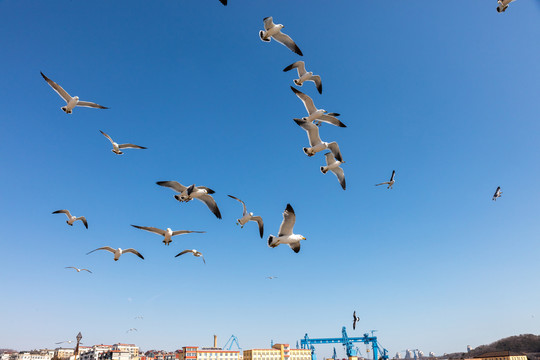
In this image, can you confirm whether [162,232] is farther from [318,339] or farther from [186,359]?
[318,339]

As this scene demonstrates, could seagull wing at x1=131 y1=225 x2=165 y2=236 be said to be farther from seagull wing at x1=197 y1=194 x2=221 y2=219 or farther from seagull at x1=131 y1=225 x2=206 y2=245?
seagull wing at x1=197 y1=194 x2=221 y2=219

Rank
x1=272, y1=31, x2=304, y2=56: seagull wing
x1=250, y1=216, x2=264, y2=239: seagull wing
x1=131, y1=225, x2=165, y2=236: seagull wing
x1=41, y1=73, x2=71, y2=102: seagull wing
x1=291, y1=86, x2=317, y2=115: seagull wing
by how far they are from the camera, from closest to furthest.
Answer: x1=131, y1=225, x2=165, y2=236: seagull wing < x1=272, y1=31, x2=304, y2=56: seagull wing < x1=291, y1=86, x2=317, y2=115: seagull wing < x1=41, y1=73, x2=71, y2=102: seagull wing < x1=250, y1=216, x2=264, y2=239: seagull wing

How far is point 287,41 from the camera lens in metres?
18.6

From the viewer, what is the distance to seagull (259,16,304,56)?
17.2 meters

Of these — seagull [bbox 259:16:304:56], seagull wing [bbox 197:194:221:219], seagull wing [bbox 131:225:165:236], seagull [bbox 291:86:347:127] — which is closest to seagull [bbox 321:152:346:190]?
seagull [bbox 291:86:347:127]

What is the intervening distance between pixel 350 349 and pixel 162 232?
13922 centimetres

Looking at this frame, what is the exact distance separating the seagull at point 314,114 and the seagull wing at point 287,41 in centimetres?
204

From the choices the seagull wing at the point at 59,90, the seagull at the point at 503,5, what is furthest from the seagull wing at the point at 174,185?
the seagull at the point at 503,5

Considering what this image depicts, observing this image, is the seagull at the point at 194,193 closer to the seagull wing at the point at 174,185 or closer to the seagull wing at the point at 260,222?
the seagull wing at the point at 174,185

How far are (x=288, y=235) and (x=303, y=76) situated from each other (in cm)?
1078

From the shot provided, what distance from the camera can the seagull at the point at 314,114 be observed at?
60.5 ft

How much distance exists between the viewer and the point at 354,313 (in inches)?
948

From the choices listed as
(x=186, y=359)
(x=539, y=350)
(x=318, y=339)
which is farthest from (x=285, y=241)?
(x=539, y=350)

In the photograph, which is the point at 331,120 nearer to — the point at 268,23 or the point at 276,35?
the point at 276,35
